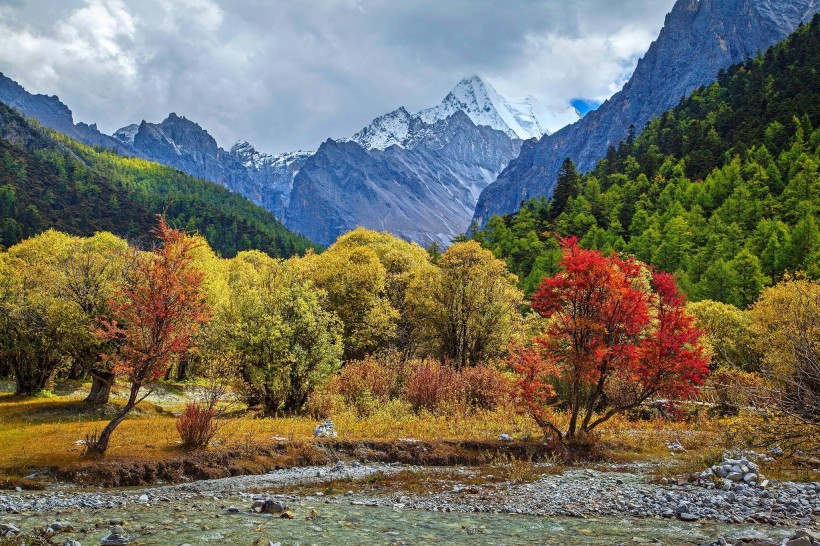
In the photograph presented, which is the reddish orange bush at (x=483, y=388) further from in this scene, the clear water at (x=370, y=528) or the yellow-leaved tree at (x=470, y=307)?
the clear water at (x=370, y=528)

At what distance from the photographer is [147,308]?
16.0 meters

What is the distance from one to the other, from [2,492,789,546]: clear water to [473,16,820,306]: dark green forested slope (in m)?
56.7

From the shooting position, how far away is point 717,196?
92.8m

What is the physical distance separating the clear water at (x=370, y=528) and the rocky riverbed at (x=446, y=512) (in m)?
0.02

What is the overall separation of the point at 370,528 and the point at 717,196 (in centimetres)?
10126

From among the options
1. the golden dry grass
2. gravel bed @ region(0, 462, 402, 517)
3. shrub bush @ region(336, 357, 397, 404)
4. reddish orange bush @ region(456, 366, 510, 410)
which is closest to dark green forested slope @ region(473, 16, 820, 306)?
the golden dry grass

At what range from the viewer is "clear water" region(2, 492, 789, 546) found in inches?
404

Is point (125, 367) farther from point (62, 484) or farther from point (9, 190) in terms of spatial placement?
point (9, 190)

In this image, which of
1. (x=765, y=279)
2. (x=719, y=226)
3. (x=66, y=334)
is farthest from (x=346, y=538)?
(x=719, y=226)

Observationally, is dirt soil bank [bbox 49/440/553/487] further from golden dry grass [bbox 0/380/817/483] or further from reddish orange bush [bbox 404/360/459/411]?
reddish orange bush [bbox 404/360/459/411]

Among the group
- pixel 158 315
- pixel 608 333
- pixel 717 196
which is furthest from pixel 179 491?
pixel 717 196

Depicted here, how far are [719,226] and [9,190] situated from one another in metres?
192

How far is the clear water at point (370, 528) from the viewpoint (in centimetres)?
1025

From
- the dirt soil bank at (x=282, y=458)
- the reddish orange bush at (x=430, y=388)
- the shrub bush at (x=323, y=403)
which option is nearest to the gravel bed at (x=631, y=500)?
the dirt soil bank at (x=282, y=458)
